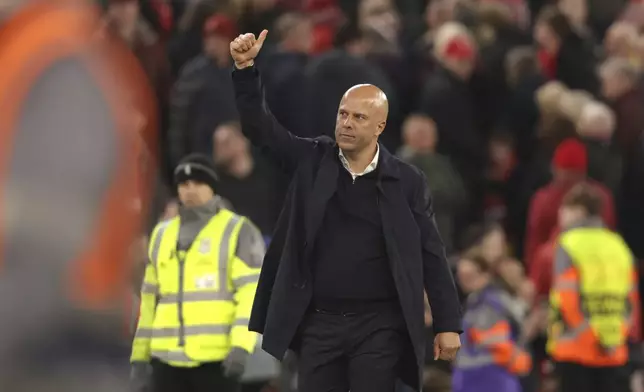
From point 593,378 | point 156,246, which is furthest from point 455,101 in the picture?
point 156,246

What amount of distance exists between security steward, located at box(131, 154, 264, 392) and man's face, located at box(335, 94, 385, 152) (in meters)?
1.89

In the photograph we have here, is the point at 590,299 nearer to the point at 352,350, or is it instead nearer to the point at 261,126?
the point at 352,350

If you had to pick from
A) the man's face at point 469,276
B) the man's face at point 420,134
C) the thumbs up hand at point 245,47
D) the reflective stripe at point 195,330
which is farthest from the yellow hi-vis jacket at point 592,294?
the thumbs up hand at point 245,47

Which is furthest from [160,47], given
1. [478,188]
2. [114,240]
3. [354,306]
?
[114,240]

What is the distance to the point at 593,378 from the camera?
12156mm

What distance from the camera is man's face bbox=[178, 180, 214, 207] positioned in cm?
923

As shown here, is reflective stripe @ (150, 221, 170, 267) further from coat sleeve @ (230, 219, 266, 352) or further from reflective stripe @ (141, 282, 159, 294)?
coat sleeve @ (230, 219, 266, 352)

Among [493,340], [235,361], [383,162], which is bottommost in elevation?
[493,340]

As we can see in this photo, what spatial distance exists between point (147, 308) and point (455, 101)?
6.09 metres

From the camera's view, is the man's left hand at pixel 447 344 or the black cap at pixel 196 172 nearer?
the man's left hand at pixel 447 344

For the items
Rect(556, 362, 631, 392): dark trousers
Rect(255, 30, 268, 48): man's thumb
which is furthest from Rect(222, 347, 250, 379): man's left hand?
Rect(556, 362, 631, 392): dark trousers

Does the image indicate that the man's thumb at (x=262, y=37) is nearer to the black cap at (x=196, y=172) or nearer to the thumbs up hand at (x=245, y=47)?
the thumbs up hand at (x=245, y=47)

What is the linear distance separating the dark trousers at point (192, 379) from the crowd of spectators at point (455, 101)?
279 centimetres

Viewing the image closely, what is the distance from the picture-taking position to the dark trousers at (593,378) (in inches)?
478
